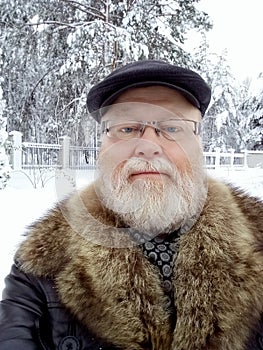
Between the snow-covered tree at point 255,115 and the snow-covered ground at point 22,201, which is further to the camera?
the snow-covered tree at point 255,115

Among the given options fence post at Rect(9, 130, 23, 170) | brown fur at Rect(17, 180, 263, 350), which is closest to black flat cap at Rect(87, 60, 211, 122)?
brown fur at Rect(17, 180, 263, 350)

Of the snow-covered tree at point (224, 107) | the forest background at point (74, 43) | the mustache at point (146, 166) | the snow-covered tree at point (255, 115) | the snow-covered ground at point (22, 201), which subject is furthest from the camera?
the snow-covered tree at point (224, 107)

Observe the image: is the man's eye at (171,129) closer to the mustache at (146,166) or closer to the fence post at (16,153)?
the mustache at (146,166)

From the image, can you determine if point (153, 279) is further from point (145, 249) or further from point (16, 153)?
point (16, 153)

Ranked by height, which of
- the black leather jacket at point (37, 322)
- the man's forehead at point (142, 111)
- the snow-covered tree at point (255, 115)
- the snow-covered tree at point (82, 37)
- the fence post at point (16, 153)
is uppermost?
the snow-covered tree at point (82, 37)

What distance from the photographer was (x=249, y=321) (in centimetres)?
114

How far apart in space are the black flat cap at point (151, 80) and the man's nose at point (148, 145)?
0.57 ft

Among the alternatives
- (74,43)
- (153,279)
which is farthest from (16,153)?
(153,279)

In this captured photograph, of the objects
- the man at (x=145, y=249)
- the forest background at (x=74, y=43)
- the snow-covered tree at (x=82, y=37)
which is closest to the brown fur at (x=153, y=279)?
the man at (x=145, y=249)

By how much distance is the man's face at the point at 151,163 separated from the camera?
133 cm

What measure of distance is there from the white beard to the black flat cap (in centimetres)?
28

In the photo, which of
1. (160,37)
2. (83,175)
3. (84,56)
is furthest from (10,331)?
(160,37)

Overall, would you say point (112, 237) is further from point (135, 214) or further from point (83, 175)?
A: point (83, 175)

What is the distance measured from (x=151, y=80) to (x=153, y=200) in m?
0.43
